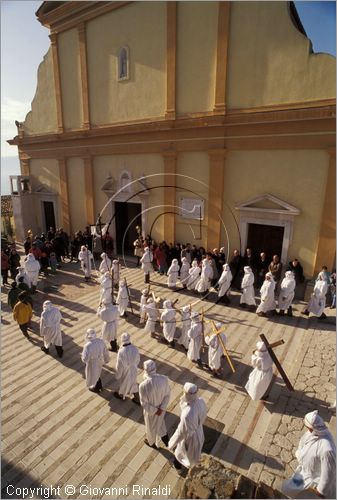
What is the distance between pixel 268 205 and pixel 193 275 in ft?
13.6

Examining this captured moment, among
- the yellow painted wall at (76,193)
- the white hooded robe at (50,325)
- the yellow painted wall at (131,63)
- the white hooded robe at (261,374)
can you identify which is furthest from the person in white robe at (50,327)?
the yellow painted wall at (76,193)

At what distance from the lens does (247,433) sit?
568 centimetres

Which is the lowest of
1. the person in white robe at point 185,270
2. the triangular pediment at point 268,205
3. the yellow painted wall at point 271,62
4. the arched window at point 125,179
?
the person in white robe at point 185,270

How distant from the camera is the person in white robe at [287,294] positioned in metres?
9.98

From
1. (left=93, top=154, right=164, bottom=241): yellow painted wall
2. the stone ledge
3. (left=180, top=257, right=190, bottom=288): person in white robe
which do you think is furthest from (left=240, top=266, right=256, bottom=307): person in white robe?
the stone ledge

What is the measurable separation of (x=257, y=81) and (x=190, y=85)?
2906 mm

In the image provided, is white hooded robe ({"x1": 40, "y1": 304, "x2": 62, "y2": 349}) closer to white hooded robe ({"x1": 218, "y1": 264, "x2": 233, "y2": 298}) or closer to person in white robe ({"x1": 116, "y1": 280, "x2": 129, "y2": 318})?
person in white robe ({"x1": 116, "y1": 280, "x2": 129, "y2": 318})

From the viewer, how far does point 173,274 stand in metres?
12.3

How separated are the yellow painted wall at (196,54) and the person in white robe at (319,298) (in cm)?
816

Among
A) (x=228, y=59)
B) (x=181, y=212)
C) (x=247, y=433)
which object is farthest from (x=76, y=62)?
(x=247, y=433)

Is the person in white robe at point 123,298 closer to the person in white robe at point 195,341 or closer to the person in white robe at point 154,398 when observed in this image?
the person in white robe at point 195,341

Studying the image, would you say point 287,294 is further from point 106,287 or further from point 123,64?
point 123,64

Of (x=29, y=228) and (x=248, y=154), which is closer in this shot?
(x=248, y=154)

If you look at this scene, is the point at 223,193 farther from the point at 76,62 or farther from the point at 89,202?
the point at 76,62
